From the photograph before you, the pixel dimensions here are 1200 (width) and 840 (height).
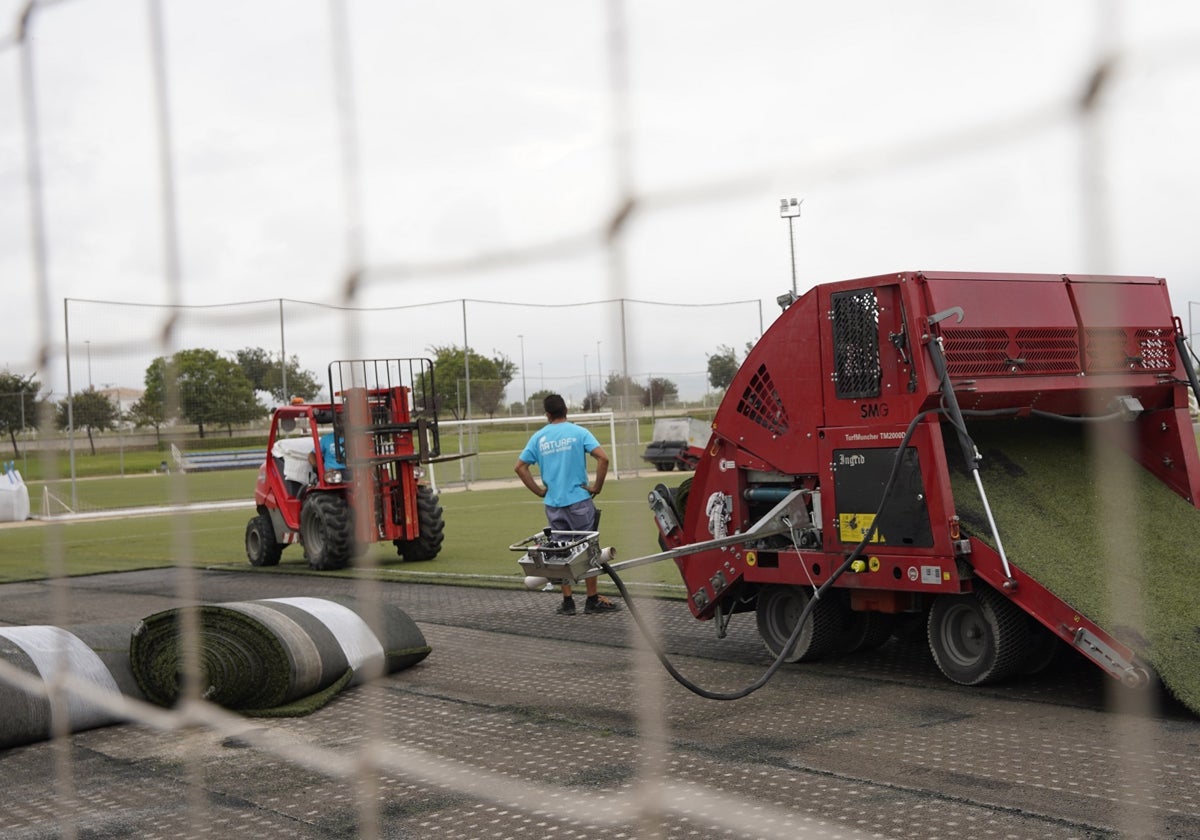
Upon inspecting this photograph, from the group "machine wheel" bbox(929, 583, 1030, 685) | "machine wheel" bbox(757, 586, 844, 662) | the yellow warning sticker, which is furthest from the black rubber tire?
the yellow warning sticker

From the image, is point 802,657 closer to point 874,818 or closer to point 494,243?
point 874,818

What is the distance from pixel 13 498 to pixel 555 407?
60.2 feet

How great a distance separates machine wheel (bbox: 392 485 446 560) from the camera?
13.8 m

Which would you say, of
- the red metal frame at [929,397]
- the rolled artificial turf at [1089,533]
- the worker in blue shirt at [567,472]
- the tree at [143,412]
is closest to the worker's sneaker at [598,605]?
the worker in blue shirt at [567,472]

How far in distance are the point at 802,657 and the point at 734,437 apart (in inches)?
45.8

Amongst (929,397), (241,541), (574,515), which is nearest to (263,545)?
(241,541)

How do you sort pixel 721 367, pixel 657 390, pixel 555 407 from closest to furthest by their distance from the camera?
pixel 657 390 → pixel 721 367 → pixel 555 407

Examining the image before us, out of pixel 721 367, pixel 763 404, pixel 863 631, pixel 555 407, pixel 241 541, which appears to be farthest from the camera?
pixel 241 541

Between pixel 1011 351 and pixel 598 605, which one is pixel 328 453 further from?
pixel 1011 351

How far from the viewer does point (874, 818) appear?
426 centimetres

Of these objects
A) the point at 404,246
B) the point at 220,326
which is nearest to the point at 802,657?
the point at 220,326

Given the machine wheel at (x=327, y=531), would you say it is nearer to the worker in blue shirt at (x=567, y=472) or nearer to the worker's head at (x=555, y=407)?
the worker in blue shirt at (x=567, y=472)

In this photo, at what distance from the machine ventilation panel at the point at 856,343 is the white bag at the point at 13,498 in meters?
20.9

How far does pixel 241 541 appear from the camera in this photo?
60.8 ft
